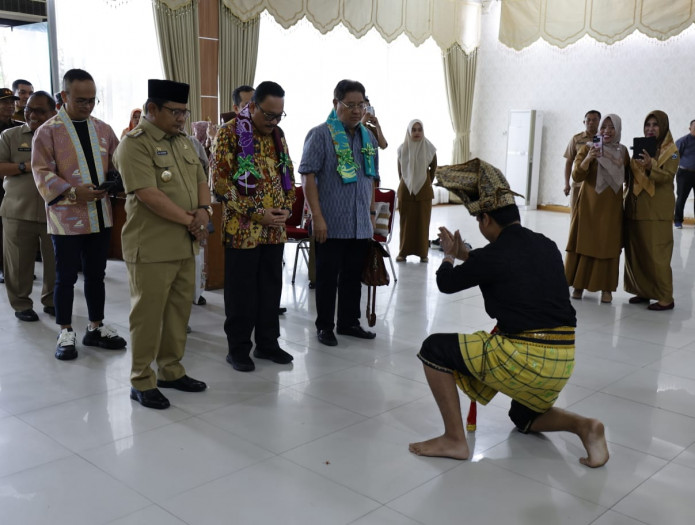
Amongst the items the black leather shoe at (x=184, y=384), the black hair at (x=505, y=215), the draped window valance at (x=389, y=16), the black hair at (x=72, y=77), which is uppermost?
the draped window valance at (x=389, y=16)

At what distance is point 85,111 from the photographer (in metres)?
3.66

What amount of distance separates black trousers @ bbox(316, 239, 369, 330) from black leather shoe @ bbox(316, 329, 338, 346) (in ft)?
0.10

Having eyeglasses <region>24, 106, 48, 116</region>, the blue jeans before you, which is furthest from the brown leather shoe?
eyeglasses <region>24, 106, 48, 116</region>

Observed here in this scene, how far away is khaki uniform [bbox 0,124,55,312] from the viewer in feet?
14.3

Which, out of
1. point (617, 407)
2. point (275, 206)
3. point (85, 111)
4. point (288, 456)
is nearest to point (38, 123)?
point (85, 111)

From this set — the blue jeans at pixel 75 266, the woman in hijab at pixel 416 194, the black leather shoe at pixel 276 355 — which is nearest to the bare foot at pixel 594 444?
the black leather shoe at pixel 276 355

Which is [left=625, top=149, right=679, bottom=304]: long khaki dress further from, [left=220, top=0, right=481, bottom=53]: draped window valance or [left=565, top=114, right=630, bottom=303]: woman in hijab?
[left=220, top=0, right=481, bottom=53]: draped window valance

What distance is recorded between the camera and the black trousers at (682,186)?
33.0ft

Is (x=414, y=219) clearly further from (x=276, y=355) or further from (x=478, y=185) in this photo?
(x=478, y=185)

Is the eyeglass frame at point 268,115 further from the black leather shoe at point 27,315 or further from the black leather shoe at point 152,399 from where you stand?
the black leather shoe at point 27,315

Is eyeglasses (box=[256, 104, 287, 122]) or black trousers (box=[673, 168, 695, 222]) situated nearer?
eyeglasses (box=[256, 104, 287, 122])

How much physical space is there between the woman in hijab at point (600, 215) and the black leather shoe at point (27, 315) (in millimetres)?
3945


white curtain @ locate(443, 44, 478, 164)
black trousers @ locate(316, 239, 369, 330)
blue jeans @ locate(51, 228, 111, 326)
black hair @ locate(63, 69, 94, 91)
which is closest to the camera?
black hair @ locate(63, 69, 94, 91)

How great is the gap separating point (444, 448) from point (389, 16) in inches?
386
